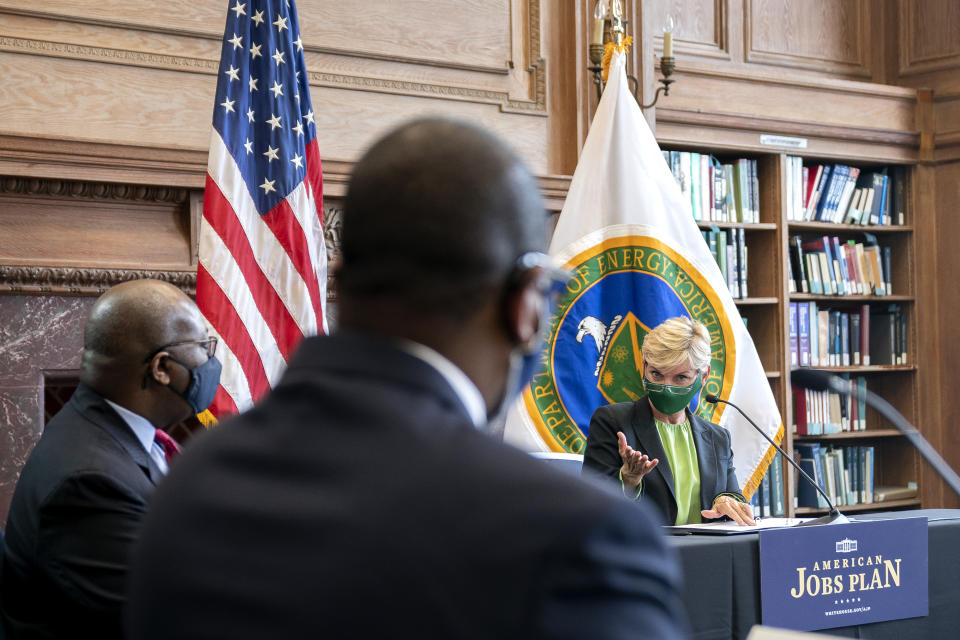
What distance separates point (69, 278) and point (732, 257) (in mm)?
3453

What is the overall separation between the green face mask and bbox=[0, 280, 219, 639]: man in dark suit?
1.54 metres

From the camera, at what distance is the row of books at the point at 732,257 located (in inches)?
222

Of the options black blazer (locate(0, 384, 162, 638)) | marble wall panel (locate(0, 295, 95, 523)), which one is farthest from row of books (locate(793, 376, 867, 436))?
black blazer (locate(0, 384, 162, 638))

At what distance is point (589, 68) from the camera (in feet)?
15.9

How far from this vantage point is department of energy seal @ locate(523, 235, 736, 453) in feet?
14.3

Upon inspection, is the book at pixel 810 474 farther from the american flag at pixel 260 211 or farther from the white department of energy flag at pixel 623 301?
the american flag at pixel 260 211

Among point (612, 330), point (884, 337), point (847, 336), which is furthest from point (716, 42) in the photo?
point (612, 330)

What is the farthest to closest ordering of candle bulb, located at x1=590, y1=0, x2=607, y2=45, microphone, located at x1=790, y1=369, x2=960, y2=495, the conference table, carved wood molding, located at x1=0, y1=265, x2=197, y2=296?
candle bulb, located at x1=590, y1=0, x2=607, y2=45
carved wood molding, located at x1=0, y1=265, x2=197, y2=296
the conference table
microphone, located at x1=790, y1=369, x2=960, y2=495

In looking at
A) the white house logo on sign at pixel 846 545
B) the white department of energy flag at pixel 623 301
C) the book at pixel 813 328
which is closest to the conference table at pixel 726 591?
the white house logo on sign at pixel 846 545

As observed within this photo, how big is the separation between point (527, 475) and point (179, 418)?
1743mm

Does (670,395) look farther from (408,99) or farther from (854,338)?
(854,338)

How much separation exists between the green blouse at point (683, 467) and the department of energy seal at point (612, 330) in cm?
89

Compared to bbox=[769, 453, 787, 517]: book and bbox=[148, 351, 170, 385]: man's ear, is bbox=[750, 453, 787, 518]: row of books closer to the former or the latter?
bbox=[769, 453, 787, 517]: book

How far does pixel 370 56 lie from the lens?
4.51m
